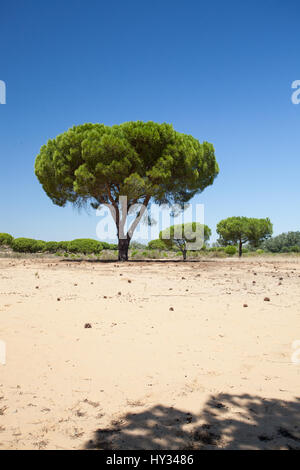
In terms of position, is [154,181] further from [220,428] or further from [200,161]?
[220,428]

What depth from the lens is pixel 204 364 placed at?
140 inches

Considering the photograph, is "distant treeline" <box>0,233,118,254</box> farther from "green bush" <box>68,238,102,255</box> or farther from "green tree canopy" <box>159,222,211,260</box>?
"green tree canopy" <box>159,222,211,260</box>

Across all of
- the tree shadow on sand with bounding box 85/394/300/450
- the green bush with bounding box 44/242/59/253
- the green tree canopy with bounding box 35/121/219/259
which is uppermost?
the green tree canopy with bounding box 35/121/219/259

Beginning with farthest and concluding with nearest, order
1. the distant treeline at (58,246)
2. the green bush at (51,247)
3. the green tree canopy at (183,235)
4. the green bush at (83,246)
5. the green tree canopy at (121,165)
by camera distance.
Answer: the green bush at (51,247), the green bush at (83,246), the distant treeline at (58,246), the green tree canopy at (183,235), the green tree canopy at (121,165)

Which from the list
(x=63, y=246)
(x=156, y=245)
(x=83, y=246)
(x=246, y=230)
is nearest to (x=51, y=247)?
(x=63, y=246)

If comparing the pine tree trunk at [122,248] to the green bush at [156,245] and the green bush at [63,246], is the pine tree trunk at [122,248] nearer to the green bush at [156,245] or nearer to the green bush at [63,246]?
the green bush at [63,246]

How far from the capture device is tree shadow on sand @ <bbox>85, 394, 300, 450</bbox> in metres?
2.12

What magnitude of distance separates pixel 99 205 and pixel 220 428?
2296 centimetres

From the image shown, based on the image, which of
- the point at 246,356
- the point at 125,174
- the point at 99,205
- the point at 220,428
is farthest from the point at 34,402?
the point at 99,205

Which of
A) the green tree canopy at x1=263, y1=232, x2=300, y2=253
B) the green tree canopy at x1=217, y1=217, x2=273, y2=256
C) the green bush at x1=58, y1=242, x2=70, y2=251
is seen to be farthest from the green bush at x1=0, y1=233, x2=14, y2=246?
the green tree canopy at x1=263, y1=232, x2=300, y2=253

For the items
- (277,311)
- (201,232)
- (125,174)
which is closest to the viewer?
(277,311)

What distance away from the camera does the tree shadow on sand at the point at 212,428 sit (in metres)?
2.12

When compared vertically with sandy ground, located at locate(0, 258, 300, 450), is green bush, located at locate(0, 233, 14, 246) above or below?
above

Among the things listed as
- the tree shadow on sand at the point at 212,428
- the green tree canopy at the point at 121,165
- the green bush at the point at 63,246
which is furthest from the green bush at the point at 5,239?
the tree shadow on sand at the point at 212,428
